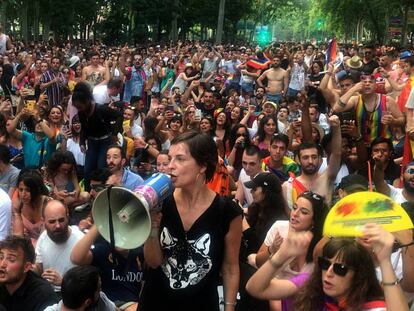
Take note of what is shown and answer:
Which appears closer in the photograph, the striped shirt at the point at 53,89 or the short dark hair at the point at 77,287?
the short dark hair at the point at 77,287

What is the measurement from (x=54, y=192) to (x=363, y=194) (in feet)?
14.8

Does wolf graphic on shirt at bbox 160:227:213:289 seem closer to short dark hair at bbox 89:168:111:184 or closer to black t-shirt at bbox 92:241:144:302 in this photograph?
black t-shirt at bbox 92:241:144:302

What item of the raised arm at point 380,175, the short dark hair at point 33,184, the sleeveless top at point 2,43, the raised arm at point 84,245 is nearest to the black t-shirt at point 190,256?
the raised arm at point 84,245

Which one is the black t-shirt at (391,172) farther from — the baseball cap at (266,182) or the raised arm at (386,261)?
the raised arm at (386,261)

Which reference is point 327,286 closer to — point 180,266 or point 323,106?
point 180,266

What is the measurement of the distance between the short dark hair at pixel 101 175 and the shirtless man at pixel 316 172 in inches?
72.6

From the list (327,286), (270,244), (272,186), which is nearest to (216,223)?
(327,286)

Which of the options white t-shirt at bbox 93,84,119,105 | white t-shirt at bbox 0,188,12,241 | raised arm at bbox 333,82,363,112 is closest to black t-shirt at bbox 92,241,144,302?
white t-shirt at bbox 0,188,12,241

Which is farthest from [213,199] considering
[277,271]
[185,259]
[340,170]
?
[340,170]

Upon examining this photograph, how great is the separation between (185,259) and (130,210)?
1.48ft

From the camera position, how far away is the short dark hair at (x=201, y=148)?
3.19 meters

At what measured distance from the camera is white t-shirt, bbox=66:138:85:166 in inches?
328

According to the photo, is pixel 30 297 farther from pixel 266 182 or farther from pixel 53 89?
pixel 53 89

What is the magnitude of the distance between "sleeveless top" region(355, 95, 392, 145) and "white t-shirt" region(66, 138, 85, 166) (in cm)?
349
